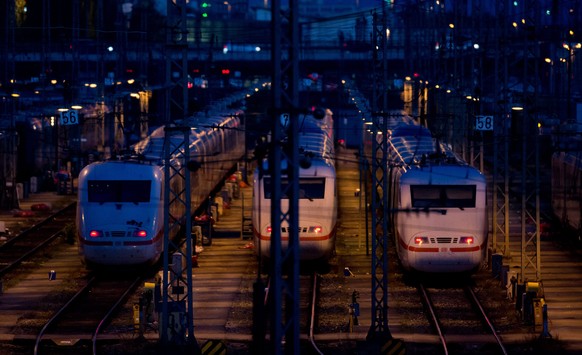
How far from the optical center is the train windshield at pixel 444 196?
23.2 m

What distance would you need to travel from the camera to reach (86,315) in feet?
70.6

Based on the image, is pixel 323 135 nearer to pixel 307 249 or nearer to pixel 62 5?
pixel 307 249

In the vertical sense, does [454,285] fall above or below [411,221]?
below

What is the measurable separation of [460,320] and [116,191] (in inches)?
297

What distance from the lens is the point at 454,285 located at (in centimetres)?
2442

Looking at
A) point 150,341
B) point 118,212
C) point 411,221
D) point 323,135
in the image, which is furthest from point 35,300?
point 323,135

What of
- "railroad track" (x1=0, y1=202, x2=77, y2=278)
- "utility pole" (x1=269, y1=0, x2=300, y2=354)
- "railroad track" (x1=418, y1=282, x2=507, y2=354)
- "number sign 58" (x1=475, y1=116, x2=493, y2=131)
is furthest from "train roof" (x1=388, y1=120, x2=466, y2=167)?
"utility pole" (x1=269, y1=0, x2=300, y2=354)

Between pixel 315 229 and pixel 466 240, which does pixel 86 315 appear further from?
pixel 466 240

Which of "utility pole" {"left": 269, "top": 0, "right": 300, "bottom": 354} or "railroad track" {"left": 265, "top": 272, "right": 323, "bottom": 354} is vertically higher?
"utility pole" {"left": 269, "top": 0, "right": 300, "bottom": 354}

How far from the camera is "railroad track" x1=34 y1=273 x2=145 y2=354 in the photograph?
1909 cm

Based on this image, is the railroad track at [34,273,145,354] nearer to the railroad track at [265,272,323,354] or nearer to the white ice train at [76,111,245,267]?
the white ice train at [76,111,245,267]

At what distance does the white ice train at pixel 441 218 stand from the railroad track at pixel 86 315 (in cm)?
558

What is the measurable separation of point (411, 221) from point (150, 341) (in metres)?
5.98

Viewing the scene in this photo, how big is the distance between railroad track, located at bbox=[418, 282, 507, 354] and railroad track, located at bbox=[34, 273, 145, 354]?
18.5 feet
